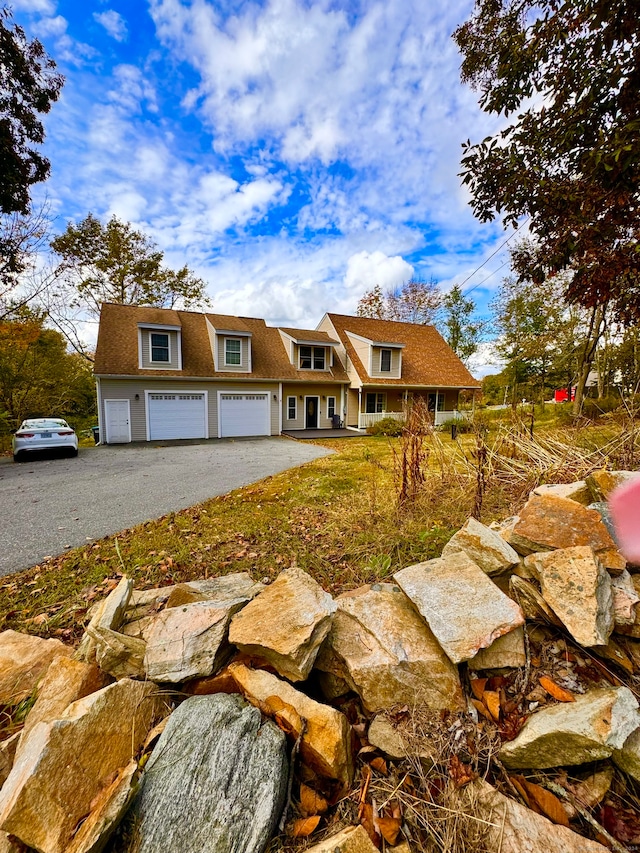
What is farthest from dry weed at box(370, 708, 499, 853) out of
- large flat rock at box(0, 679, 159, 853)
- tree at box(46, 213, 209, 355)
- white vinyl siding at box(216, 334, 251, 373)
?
tree at box(46, 213, 209, 355)

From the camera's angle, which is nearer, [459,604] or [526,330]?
[459,604]

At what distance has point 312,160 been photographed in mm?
9266

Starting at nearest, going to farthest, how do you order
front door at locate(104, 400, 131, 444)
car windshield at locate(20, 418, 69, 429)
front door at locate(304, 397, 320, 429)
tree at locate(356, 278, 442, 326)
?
1. car windshield at locate(20, 418, 69, 429)
2. front door at locate(104, 400, 131, 444)
3. front door at locate(304, 397, 320, 429)
4. tree at locate(356, 278, 442, 326)

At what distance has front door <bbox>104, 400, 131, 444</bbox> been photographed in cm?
1329

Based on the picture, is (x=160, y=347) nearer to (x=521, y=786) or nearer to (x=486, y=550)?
(x=486, y=550)

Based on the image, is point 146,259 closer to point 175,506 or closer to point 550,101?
point 175,506

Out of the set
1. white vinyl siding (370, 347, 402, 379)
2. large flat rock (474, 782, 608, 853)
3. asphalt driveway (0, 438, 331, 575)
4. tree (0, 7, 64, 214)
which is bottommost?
asphalt driveway (0, 438, 331, 575)

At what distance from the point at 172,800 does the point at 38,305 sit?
20.2 metres

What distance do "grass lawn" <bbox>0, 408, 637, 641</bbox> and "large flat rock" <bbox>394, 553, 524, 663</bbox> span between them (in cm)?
89

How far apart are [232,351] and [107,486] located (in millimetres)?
9390

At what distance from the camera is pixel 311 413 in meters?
17.7

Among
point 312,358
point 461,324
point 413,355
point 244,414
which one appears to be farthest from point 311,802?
point 461,324

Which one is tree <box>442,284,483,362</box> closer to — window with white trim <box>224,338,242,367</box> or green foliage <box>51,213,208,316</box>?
window with white trim <box>224,338,242,367</box>

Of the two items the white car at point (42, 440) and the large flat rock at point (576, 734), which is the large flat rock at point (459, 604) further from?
the white car at point (42, 440)
